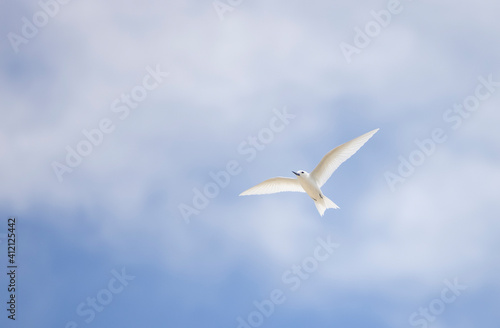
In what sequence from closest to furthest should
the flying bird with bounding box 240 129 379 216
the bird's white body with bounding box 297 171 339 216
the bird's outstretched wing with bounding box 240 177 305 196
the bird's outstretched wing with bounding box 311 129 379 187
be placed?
the bird's outstretched wing with bounding box 311 129 379 187 → the flying bird with bounding box 240 129 379 216 → the bird's white body with bounding box 297 171 339 216 → the bird's outstretched wing with bounding box 240 177 305 196

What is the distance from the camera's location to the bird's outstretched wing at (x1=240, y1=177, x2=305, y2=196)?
24.1 m

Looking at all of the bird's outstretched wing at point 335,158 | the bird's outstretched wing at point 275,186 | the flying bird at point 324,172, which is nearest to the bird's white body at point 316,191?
the flying bird at point 324,172

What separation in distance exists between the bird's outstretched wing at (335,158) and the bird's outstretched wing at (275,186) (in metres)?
1.21

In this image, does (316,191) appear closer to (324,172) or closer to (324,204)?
(324,204)

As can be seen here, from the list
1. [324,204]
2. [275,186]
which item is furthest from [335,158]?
[275,186]

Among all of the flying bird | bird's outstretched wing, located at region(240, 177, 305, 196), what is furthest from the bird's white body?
bird's outstretched wing, located at region(240, 177, 305, 196)

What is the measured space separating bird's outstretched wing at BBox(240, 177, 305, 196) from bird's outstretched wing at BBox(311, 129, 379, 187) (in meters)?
1.21

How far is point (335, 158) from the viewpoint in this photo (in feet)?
75.4

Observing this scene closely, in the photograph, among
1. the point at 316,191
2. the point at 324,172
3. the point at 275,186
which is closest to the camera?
the point at 316,191

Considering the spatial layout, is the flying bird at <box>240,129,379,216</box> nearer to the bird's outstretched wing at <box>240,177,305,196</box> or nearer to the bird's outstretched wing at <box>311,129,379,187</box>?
the bird's outstretched wing at <box>311,129,379,187</box>

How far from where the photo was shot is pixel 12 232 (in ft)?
63.2

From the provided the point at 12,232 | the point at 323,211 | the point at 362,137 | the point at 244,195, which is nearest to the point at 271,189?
the point at 244,195

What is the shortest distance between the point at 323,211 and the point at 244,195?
4.14 meters

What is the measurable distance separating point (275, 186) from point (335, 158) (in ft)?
11.3
